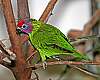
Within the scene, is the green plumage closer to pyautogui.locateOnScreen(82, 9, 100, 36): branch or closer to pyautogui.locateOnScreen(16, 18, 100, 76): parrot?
pyautogui.locateOnScreen(16, 18, 100, 76): parrot

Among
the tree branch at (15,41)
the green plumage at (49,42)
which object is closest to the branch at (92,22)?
the green plumage at (49,42)

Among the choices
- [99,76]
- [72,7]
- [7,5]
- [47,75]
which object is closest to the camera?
[7,5]

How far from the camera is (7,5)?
0.49 m

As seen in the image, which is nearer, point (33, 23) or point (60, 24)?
point (33, 23)

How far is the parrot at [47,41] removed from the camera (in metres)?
0.59

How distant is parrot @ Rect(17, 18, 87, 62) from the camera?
0.59 metres

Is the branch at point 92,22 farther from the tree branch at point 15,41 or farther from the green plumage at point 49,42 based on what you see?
the tree branch at point 15,41

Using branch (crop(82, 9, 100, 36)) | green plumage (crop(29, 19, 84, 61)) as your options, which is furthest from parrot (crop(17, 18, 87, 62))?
branch (crop(82, 9, 100, 36))

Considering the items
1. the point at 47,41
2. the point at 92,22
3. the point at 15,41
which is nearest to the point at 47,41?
the point at 47,41

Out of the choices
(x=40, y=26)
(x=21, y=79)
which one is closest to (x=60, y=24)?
(x=40, y=26)

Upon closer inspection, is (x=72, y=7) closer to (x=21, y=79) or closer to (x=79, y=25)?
(x=79, y=25)

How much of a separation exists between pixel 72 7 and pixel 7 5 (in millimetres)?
690

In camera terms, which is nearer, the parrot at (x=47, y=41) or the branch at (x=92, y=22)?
the parrot at (x=47, y=41)

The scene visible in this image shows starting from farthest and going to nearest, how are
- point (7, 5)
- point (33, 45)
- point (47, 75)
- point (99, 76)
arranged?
point (47, 75) → point (99, 76) → point (33, 45) → point (7, 5)
